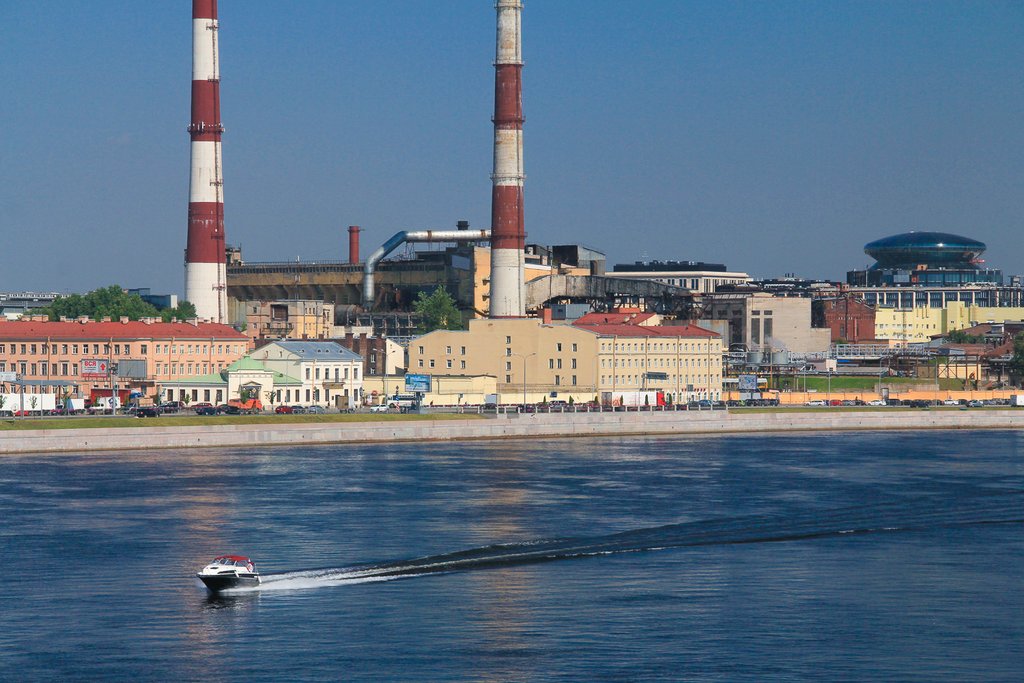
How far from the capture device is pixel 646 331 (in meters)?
115

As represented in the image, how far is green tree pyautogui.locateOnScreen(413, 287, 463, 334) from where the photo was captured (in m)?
127

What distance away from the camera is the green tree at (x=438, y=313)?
417 feet

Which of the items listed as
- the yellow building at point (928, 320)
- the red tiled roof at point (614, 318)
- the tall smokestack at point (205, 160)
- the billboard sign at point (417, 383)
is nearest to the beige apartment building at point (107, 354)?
the tall smokestack at point (205, 160)

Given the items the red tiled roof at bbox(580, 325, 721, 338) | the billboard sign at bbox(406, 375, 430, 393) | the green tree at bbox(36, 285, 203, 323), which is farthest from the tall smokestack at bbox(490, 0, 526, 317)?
the green tree at bbox(36, 285, 203, 323)

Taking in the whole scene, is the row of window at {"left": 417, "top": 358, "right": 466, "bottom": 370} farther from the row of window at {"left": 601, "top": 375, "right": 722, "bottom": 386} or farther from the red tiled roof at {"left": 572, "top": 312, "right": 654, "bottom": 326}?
the red tiled roof at {"left": 572, "top": 312, "right": 654, "bottom": 326}

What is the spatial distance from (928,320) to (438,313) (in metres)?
87.4

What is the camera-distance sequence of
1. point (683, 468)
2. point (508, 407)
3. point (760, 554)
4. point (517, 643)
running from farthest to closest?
point (508, 407)
point (683, 468)
point (760, 554)
point (517, 643)

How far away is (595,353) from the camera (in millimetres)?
110875

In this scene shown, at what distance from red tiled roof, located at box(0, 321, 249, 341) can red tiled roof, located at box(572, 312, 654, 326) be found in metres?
24.1

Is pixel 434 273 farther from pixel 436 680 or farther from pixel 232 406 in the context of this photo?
pixel 436 680

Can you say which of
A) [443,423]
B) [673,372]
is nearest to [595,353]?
[673,372]

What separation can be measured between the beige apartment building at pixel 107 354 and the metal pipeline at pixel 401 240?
91.0ft

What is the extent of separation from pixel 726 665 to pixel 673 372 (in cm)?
8317

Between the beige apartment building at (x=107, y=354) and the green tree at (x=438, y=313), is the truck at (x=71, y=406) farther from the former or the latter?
the green tree at (x=438, y=313)
